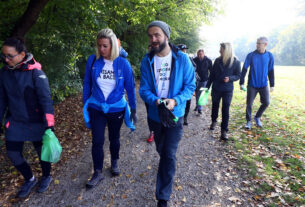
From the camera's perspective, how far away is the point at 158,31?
2541mm

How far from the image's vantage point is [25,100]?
9.13 feet

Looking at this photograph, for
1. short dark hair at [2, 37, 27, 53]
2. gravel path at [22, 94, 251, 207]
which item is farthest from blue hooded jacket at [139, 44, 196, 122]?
short dark hair at [2, 37, 27, 53]

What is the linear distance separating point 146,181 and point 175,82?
198 cm

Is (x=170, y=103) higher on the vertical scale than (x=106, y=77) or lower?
lower

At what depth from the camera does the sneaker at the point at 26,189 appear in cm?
315

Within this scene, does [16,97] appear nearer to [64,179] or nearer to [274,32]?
[64,179]

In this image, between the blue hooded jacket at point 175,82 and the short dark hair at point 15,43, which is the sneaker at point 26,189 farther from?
the blue hooded jacket at point 175,82

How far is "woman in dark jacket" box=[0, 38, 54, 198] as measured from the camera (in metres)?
2.71

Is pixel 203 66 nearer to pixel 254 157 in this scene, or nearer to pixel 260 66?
pixel 260 66

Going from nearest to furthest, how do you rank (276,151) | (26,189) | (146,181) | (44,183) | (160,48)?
(160,48), (26,189), (44,183), (146,181), (276,151)

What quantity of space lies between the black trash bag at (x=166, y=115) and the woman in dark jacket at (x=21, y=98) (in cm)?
166

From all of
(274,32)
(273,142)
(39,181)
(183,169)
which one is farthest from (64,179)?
(274,32)

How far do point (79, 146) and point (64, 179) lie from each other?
155 cm

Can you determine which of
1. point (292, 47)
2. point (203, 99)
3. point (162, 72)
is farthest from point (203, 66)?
point (292, 47)
